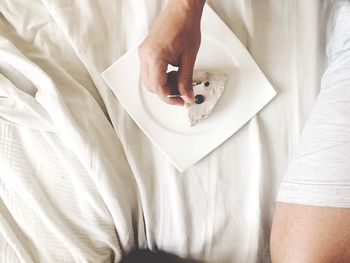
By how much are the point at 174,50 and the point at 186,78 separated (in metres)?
0.05

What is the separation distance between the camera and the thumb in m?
0.64

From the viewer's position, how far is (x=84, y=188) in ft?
2.19

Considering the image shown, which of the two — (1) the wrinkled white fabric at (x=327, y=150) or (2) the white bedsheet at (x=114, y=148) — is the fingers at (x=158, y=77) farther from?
(1) the wrinkled white fabric at (x=327, y=150)

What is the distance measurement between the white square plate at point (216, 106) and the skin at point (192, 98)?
0.05m

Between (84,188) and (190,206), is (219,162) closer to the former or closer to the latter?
(190,206)

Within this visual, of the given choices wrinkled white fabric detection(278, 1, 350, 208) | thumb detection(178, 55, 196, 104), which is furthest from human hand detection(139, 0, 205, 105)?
wrinkled white fabric detection(278, 1, 350, 208)

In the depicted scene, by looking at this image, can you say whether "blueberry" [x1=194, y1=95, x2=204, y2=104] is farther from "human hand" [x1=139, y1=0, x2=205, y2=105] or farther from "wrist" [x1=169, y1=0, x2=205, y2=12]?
"wrist" [x1=169, y1=0, x2=205, y2=12]

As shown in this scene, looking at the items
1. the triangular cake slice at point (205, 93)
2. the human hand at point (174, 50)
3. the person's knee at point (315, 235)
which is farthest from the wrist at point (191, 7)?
the person's knee at point (315, 235)

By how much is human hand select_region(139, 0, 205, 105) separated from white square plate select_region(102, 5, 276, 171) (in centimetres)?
6

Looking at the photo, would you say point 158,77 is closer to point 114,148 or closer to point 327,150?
point 114,148

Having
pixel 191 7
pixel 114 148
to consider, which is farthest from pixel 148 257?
pixel 191 7

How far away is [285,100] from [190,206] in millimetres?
254

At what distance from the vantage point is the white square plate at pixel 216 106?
704 mm

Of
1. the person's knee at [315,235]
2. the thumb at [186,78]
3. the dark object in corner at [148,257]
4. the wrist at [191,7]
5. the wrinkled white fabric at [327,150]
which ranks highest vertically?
the wrist at [191,7]
